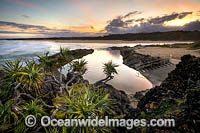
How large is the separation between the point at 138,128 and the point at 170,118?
1.07 m

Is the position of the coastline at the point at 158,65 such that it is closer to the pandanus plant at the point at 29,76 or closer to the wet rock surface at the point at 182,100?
the wet rock surface at the point at 182,100

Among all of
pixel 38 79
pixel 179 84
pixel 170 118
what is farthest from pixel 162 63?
pixel 38 79

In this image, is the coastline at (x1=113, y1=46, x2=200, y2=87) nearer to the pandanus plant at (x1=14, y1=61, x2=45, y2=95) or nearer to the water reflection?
the water reflection

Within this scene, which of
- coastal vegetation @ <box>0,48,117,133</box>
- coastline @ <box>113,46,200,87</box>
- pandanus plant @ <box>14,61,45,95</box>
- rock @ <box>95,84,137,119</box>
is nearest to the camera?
coastal vegetation @ <box>0,48,117,133</box>

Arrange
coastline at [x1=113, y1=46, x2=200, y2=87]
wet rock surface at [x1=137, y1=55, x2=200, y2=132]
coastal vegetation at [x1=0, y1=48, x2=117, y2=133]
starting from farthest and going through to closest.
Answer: coastline at [x1=113, y1=46, x2=200, y2=87]
coastal vegetation at [x1=0, y1=48, x2=117, y2=133]
wet rock surface at [x1=137, y1=55, x2=200, y2=132]

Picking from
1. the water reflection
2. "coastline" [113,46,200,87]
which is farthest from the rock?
"coastline" [113,46,200,87]

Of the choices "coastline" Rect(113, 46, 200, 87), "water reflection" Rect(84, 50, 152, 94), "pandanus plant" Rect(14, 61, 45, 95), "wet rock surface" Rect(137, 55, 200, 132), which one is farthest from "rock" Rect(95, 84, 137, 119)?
"coastline" Rect(113, 46, 200, 87)

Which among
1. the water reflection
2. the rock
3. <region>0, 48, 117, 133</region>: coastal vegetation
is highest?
<region>0, 48, 117, 133</region>: coastal vegetation

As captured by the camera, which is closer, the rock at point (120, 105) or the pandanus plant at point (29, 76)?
the pandanus plant at point (29, 76)

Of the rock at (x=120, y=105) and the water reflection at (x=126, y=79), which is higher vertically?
the rock at (x=120, y=105)

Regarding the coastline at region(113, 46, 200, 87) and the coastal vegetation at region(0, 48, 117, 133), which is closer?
the coastal vegetation at region(0, 48, 117, 133)

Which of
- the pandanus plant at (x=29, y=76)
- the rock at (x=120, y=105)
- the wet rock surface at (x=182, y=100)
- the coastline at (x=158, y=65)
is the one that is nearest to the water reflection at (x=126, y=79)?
the coastline at (x=158, y=65)

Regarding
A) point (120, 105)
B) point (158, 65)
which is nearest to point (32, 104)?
point (120, 105)

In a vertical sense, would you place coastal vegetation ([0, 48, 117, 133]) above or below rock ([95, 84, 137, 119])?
above
